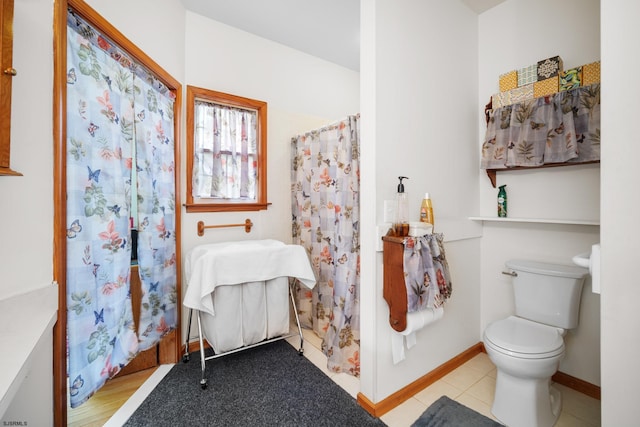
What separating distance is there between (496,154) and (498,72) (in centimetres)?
69

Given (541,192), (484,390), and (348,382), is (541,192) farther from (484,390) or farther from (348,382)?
(348,382)

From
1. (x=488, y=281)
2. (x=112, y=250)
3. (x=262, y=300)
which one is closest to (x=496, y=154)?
(x=488, y=281)

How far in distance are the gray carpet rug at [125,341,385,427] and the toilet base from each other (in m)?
0.69

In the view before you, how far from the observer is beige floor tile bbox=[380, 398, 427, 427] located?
58.2 inches

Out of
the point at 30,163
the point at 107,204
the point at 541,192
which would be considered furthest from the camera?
the point at 541,192

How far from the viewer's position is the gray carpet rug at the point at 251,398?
1473mm

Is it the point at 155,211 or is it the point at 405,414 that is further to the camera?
the point at 155,211

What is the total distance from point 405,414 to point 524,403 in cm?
63

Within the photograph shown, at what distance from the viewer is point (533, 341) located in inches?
57.8

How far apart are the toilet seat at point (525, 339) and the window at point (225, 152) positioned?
77.2 inches

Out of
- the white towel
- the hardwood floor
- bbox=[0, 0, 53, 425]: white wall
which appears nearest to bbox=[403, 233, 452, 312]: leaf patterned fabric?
the white towel

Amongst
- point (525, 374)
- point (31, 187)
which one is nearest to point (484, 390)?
point (525, 374)

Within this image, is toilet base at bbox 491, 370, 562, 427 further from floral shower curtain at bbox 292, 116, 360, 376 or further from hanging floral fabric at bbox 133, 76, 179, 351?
hanging floral fabric at bbox 133, 76, 179, 351

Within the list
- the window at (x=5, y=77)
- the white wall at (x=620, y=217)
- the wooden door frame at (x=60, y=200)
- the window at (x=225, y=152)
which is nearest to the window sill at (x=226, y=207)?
the window at (x=225, y=152)
